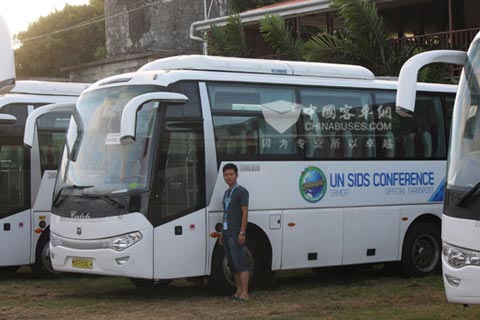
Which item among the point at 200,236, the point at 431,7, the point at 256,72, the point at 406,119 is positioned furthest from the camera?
the point at 431,7

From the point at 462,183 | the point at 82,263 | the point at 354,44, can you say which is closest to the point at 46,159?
the point at 82,263

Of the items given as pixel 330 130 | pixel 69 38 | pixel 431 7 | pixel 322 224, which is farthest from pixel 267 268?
pixel 69 38

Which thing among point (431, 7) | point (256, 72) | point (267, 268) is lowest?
point (267, 268)

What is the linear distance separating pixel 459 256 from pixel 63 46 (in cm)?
5369

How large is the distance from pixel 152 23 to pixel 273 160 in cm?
2188

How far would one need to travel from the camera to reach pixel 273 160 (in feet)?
43.1

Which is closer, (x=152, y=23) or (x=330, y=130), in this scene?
(x=330, y=130)

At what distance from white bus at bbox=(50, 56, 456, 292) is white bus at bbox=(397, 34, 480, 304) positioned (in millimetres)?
3849

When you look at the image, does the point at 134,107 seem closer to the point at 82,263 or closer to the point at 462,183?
the point at 82,263

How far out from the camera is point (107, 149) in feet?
40.4

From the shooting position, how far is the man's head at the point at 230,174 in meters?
12.1

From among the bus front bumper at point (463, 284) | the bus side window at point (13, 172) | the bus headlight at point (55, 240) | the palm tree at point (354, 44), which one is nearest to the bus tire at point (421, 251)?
the palm tree at point (354, 44)

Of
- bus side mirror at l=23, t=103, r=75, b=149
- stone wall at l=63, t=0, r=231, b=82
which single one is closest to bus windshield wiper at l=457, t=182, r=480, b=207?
bus side mirror at l=23, t=103, r=75, b=149

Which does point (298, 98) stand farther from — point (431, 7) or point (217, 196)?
point (431, 7)
